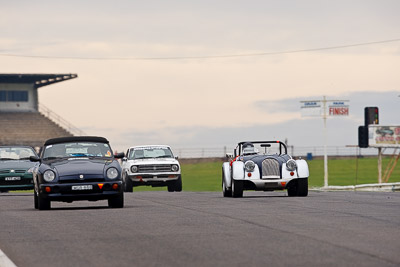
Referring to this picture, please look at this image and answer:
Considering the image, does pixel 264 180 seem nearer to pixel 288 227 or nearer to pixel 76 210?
pixel 76 210

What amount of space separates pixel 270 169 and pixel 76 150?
6.15 metres

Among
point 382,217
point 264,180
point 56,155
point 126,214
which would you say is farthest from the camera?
point 264,180

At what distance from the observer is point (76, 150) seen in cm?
2033

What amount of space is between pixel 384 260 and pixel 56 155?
1222 cm

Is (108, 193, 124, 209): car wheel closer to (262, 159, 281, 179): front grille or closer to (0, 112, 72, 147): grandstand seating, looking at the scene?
(262, 159, 281, 179): front grille

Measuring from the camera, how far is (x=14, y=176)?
97.0 feet

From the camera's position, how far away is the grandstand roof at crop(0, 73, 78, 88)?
84.9 meters

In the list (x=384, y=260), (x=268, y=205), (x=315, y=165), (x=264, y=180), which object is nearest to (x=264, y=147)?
(x=264, y=180)

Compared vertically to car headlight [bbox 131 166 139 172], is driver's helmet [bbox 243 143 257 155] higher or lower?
higher

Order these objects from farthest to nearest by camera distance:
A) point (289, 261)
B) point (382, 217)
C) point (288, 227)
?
point (382, 217)
point (288, 227)
point (289, 261)

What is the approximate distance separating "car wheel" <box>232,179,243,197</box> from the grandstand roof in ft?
203

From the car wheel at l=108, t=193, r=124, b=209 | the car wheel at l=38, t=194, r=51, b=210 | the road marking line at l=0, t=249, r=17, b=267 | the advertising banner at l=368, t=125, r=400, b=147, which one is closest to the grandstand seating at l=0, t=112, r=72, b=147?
the advertising banner at l=368, t=125, r=400, b=147

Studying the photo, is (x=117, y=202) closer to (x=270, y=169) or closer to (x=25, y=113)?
(x=270, y=169)

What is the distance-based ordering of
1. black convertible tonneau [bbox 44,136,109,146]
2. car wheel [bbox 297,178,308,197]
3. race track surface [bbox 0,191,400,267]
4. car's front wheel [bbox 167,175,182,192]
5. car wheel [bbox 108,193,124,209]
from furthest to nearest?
car's front wheel [bbox 167,175,182,192], car wheel [bbox 297,178,308,197], black convertible tonneau [bbox 44,136,109,146], car wheel [bbox 108,193,124,209], race track surface [bbox 0,191,400,267]
